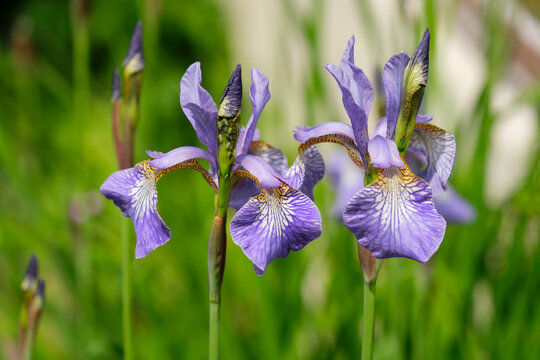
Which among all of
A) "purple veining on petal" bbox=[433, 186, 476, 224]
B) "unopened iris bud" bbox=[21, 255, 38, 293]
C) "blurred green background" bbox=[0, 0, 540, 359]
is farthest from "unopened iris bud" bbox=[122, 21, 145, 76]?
"purple veining on petal" bbox=[433, 186, 476, 224]

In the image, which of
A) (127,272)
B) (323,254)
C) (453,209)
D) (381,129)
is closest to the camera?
(381,129)

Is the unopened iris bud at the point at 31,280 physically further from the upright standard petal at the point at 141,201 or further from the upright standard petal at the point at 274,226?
the upright standard petal at the point at 274,226

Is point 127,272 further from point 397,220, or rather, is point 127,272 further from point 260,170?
point 397,220

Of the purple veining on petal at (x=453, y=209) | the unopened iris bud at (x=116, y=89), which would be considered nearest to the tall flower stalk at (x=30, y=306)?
the unopened iris bud at (x=116, y=89)

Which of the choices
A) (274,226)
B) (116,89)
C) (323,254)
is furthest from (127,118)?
(323,254)

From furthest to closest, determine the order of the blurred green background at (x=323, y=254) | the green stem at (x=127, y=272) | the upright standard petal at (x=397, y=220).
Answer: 1. the blurred green background at (x=323, y=254)
2. the green stem at (x=127, y=272)
3. the upright standard petal at (x=397, y=220)

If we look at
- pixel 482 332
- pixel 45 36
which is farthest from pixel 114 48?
pixel 482 332

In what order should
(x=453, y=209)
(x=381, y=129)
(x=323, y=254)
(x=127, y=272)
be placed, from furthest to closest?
(x=323, y=254) → (x=453, y=209) → (x=127, y=272) → (x=381, y=129)
